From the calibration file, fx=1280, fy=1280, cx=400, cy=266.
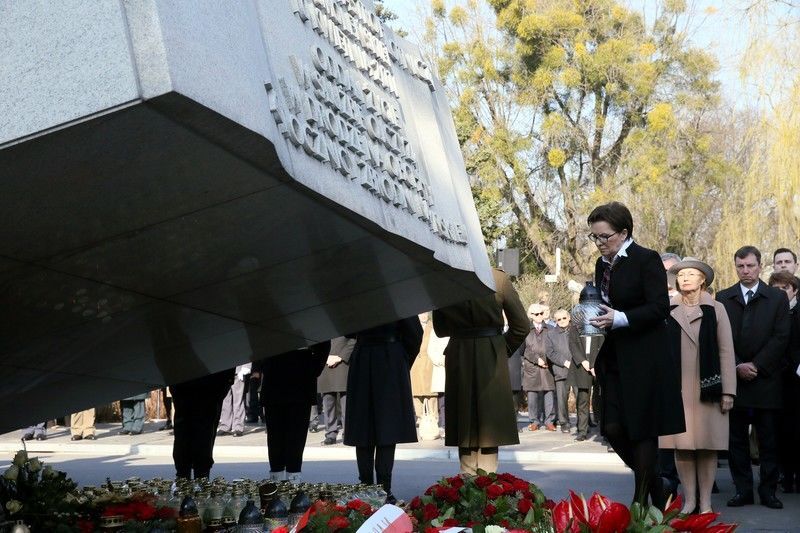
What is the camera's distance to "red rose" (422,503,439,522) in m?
5.63

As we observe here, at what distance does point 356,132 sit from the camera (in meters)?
6.26

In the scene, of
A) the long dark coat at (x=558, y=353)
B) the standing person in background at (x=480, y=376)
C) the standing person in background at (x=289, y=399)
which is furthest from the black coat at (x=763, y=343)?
the long dark coat at (x=558, y=353)

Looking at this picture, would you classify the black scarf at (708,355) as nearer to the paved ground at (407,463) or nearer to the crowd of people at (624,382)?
the crowd of people at (624,382)

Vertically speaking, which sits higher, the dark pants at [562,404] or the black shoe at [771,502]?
the dark pants at [562,404]

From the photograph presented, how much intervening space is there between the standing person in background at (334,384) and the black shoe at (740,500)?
27.0ft

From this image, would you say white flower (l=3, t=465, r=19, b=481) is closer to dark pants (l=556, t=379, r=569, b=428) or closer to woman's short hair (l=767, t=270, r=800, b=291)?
woman's short hair (l=767, t=270, r=800, b=291)

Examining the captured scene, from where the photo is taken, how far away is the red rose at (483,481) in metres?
6.62

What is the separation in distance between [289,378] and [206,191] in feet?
16.0

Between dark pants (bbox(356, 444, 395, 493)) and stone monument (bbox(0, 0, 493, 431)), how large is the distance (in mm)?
1267

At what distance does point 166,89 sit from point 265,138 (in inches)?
28.5

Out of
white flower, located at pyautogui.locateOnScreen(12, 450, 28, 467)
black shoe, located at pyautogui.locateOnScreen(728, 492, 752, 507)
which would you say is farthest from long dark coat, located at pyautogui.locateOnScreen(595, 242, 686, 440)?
white flower, located at pyautogui.locateOnScreen(12, 450, 28, 467)

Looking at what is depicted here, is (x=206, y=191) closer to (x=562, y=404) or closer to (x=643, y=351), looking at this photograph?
(x=643, y=351)

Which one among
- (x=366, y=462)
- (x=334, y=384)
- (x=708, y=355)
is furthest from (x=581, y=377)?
(x=366, y=462)

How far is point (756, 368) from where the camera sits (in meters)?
10.9
